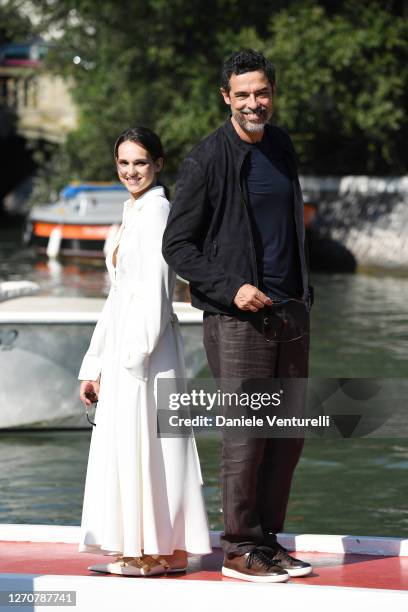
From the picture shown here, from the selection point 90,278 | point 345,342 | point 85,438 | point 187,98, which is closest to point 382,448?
point 85,438

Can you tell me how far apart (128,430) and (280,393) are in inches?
21.6

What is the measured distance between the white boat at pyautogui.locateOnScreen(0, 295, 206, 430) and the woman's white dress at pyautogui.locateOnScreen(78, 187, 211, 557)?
4.77m

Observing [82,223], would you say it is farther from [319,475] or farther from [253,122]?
[253,122]

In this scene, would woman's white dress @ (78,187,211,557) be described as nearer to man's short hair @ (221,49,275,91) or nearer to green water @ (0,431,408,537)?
man's short hair @ (221,49,275,91)

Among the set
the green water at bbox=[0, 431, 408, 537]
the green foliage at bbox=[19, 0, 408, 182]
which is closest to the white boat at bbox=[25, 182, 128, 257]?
the green foliage at bbox=[19, 0, 408, 182]

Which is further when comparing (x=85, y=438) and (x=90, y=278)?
(x=90, y=278)

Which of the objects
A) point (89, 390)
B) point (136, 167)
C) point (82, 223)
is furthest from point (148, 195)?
point (82, 223)

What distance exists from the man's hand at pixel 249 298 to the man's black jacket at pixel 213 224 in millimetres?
53

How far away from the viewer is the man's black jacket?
503 cm

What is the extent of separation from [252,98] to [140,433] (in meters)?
1.23

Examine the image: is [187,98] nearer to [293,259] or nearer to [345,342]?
[345,342]

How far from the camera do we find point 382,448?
1040cm

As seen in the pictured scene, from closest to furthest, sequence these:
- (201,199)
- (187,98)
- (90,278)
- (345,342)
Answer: (201,199)
(345,342)
(90,278)
(187,98)

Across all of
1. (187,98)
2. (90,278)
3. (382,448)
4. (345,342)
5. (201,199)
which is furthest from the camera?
(187,98)
